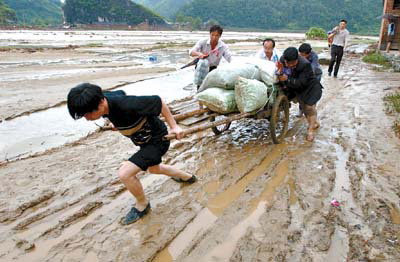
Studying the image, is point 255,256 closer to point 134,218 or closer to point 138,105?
point 134,218

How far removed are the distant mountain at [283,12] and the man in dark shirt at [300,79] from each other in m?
92.7

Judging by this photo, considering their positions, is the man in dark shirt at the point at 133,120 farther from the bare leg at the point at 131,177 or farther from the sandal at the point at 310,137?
the sandal at the point at 310,137

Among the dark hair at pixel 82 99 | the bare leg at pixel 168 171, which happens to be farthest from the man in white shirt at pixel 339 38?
the dark hair at pixel 82 99

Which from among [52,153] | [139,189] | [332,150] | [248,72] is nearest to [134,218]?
[139,189]

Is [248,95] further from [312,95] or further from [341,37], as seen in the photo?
[341,37]

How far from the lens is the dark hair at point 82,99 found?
2.13 meters

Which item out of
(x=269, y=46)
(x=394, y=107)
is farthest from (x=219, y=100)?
(x=394, y=107)

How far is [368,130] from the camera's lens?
5148 millimetres

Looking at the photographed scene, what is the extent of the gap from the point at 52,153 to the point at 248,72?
2.96 meters

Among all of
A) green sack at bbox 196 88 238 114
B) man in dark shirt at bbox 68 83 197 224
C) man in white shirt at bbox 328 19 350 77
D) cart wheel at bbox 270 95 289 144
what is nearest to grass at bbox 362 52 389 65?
man in white shirt at bbox 328 19 350 77

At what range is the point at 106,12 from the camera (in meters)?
83.4

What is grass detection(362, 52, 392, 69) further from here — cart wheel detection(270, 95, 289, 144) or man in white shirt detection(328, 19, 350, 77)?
cart wheel detection(270, 95, 289, 144)

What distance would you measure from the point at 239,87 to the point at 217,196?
58.9 inches

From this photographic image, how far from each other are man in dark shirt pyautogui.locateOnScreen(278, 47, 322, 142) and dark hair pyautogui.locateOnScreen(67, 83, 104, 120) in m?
2.99
